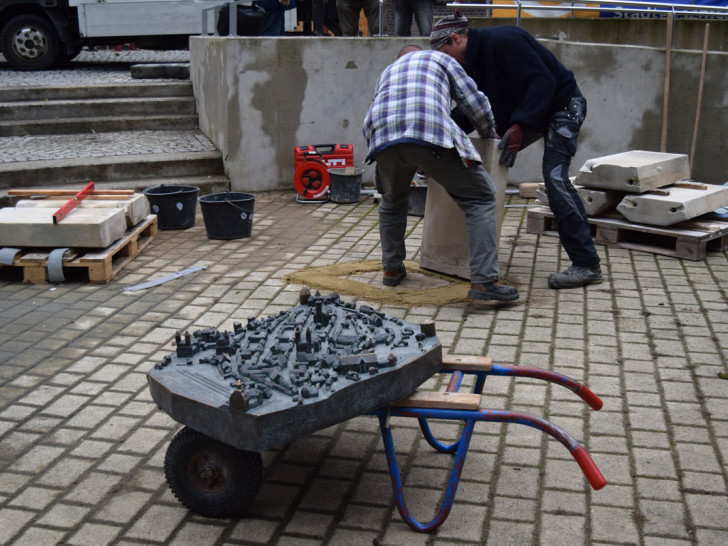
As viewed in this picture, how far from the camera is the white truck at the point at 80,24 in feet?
40.3

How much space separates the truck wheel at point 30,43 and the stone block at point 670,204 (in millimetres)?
9418

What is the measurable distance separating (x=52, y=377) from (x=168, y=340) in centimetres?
74

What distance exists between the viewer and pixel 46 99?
1062cm

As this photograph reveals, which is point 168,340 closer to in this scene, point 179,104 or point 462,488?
point 462,488

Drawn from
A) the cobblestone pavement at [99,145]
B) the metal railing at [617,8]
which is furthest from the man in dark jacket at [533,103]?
the cobblestone pavement at [99,145]

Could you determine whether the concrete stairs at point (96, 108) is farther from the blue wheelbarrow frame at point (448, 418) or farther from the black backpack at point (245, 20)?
the blue wheelbarrow frame at point (448, 418)

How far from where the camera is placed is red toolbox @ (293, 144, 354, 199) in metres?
8.79

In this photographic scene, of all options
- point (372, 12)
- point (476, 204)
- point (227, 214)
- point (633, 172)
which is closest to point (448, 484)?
point (476, 204)

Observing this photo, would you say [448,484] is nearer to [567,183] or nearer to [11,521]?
[11,521]

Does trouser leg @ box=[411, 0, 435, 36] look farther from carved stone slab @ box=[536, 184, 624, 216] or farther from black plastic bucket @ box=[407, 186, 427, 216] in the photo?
carved stone slab @ box=[536, 184, 624, 216]

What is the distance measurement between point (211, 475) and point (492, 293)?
2844 mm

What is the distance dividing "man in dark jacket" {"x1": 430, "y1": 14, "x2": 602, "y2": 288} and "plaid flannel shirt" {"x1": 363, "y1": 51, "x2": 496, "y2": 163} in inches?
13.6

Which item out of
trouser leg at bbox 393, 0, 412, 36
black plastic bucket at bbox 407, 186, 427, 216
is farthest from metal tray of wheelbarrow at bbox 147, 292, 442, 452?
trouser leg at bbox 393, 0, 412, 36

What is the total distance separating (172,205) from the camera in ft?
25.2
